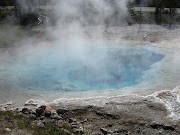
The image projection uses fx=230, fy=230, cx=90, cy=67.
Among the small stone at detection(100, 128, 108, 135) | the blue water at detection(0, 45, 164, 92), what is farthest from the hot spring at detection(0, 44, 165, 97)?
the small stone at detection(100, 128, 108, 135)

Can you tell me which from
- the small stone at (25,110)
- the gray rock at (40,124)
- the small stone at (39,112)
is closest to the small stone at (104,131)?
the gray rock at (40,124)

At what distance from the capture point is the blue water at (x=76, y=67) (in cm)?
604

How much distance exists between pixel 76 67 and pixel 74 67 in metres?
0.07

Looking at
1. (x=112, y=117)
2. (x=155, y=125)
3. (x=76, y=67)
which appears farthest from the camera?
(x=76, y=67)

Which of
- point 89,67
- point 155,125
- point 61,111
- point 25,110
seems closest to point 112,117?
point 155,125

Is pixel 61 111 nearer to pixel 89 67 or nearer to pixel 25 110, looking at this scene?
pixel 25 110

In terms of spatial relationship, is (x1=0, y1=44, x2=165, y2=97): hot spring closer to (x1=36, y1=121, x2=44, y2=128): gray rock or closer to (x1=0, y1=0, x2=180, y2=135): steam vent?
(x1=0, y1=0, x2=180, y2=135): steam vent

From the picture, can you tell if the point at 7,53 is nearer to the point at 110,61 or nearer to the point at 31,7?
the point at 110,61

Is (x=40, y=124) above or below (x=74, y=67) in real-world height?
below

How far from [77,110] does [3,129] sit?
1.42m

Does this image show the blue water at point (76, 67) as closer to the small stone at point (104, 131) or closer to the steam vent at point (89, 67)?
the steam vent at point (89, 67)

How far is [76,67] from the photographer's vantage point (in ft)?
23.9

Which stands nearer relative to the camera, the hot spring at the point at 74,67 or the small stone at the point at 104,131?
the small stone at the point at 104,131

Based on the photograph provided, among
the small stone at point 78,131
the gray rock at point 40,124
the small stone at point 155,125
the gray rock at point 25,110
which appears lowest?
the small stone at point 155,125
